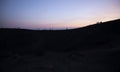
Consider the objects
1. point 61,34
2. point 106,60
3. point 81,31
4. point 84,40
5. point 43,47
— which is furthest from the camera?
point 61,34

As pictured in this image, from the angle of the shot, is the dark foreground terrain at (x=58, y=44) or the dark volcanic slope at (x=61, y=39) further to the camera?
the dark volcanic slope at (x=61, y=39)

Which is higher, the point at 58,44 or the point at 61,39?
the point at 61,39

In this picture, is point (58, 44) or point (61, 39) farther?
point (61, 39)

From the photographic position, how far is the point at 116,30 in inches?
667

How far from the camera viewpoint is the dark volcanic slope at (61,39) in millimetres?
15719

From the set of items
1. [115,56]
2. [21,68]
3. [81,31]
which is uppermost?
[81,31]

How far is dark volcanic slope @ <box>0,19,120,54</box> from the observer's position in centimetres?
1572

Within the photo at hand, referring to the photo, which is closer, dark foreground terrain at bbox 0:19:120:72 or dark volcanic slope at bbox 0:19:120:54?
dark foreground terrain at bbox 0:19:120:72

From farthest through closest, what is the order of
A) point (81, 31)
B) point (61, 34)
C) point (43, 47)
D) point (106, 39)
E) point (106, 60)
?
point (61, 34), point (81, 31), point (43, 47), point (106, 39), point (106, 60)

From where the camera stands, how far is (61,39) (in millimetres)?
19062

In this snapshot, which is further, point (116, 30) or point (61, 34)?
point (61, 34)

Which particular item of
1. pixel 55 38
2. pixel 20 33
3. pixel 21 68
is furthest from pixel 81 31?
pixel 21 68

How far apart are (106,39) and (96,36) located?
5.07 feet

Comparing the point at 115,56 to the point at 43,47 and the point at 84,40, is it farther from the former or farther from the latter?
the point at 43,47
